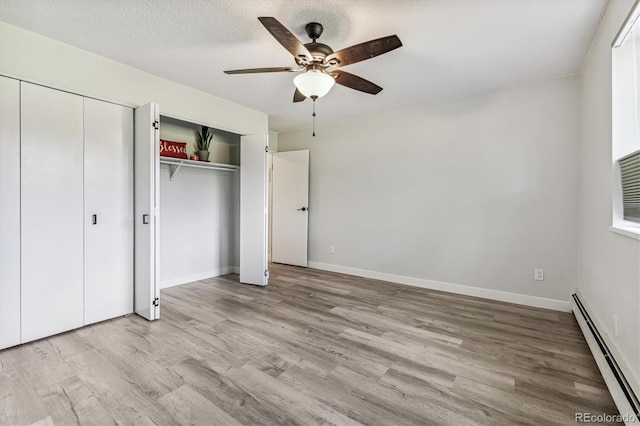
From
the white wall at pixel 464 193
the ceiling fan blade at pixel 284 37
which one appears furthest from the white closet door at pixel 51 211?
the white wall at pixel 464 193

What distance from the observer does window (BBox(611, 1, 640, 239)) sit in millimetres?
1857

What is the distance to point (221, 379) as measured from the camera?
1.94m

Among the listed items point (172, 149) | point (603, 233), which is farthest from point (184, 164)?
point (603, 233)

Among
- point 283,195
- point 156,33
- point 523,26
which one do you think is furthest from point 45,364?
point 523,26

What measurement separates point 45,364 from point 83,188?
56.8 inches

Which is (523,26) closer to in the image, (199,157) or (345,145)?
(345,145)

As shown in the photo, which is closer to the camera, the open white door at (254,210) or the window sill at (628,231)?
the window sill at (628,231)

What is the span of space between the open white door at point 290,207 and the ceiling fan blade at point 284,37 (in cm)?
311

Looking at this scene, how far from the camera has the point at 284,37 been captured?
6.13 ft

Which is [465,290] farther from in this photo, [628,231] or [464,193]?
[628,231]

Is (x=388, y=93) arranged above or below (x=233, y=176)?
above

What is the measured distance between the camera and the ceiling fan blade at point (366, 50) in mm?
1839

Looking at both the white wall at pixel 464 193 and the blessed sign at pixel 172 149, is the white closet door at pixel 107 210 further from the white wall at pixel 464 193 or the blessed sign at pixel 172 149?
the white wall at pixel 464 193

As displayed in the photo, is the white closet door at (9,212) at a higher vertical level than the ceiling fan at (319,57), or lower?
lower
